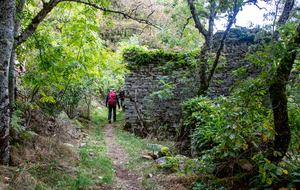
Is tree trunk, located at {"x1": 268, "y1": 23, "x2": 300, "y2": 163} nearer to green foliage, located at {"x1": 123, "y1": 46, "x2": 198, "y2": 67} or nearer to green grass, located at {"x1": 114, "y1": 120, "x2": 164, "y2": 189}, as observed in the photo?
green grass, located at {"x1": 114, "y1": 120, "x2": 164, "y2": 189}

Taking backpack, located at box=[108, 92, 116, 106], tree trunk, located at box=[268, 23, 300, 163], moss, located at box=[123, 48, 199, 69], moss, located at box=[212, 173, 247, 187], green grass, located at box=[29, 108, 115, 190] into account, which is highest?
moss, located at box=[123, 48, 199, 69]

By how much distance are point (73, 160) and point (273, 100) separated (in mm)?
3613

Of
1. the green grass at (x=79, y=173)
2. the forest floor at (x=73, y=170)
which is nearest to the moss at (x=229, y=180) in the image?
the forest floor at (x=73, y=170)

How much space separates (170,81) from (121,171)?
437 centimetres

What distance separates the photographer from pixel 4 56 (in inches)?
88.4

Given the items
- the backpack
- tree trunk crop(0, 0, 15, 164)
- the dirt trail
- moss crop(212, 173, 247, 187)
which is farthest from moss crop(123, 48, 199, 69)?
moss crop(212, 173, 247, 187)

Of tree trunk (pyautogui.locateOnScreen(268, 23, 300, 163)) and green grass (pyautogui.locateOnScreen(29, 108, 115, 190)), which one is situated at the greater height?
tree trunk (pyautogui.locateOnScreen(268, 23, 300, 163))

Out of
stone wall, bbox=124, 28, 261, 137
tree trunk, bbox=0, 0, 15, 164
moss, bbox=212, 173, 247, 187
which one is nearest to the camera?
tree trunk, bbox=0, 0, 15, 164

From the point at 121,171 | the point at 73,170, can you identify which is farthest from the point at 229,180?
the point at 73,170

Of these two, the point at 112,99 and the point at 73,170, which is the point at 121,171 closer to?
the point at 73,170

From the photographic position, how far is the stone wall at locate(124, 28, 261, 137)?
23.2 ft

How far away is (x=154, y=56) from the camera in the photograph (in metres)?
7.28

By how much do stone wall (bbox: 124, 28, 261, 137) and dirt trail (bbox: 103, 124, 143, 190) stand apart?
5.76 feet

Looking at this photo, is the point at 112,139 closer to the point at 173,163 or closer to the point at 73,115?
the point at 73,115
